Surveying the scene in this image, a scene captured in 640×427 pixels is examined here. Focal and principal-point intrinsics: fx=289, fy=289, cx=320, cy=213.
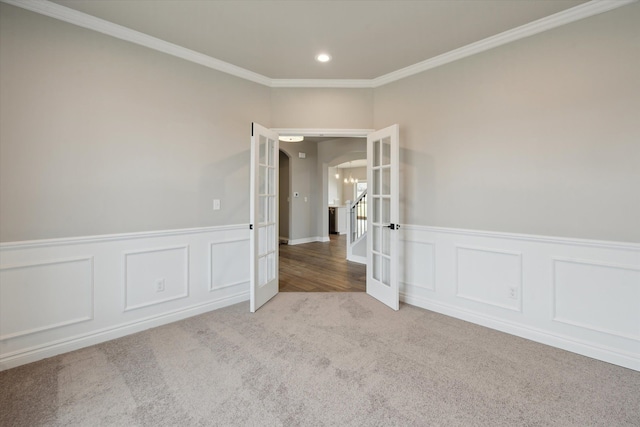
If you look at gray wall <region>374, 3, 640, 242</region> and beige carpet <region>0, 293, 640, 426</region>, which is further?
gray wall <region>374, 3, 640, 242</region>

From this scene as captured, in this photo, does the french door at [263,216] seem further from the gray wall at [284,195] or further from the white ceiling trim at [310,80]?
the gray wall at [284,195]

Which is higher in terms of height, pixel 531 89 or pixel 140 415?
pixel 531 89

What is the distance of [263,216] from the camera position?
3416mm

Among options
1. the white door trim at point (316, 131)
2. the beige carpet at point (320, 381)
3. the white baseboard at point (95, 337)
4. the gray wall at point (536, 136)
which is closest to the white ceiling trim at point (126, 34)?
the white door trim at point (316, 131)

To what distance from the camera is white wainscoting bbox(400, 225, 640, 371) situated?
2.18 meters

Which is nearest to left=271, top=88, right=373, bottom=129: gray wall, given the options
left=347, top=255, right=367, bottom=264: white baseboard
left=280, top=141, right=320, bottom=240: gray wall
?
left=347, top=255, right=367, bottom=264: white baseboard

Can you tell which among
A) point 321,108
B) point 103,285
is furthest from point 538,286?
point 103,285

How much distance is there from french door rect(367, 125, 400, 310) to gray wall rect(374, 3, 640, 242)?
27 centimetres

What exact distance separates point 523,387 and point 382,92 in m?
3.24

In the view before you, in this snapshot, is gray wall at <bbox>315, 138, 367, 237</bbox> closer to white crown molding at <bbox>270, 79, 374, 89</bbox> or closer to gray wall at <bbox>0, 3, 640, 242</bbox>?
white crown molding at <bbox>270, 79, 374, 89</bbox>

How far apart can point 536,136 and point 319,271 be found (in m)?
3.44

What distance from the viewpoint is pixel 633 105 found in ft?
7.03

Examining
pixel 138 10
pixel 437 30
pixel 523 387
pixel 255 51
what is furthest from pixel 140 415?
pixel 437 30

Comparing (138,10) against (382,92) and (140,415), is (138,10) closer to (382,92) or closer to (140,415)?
(382,92)
